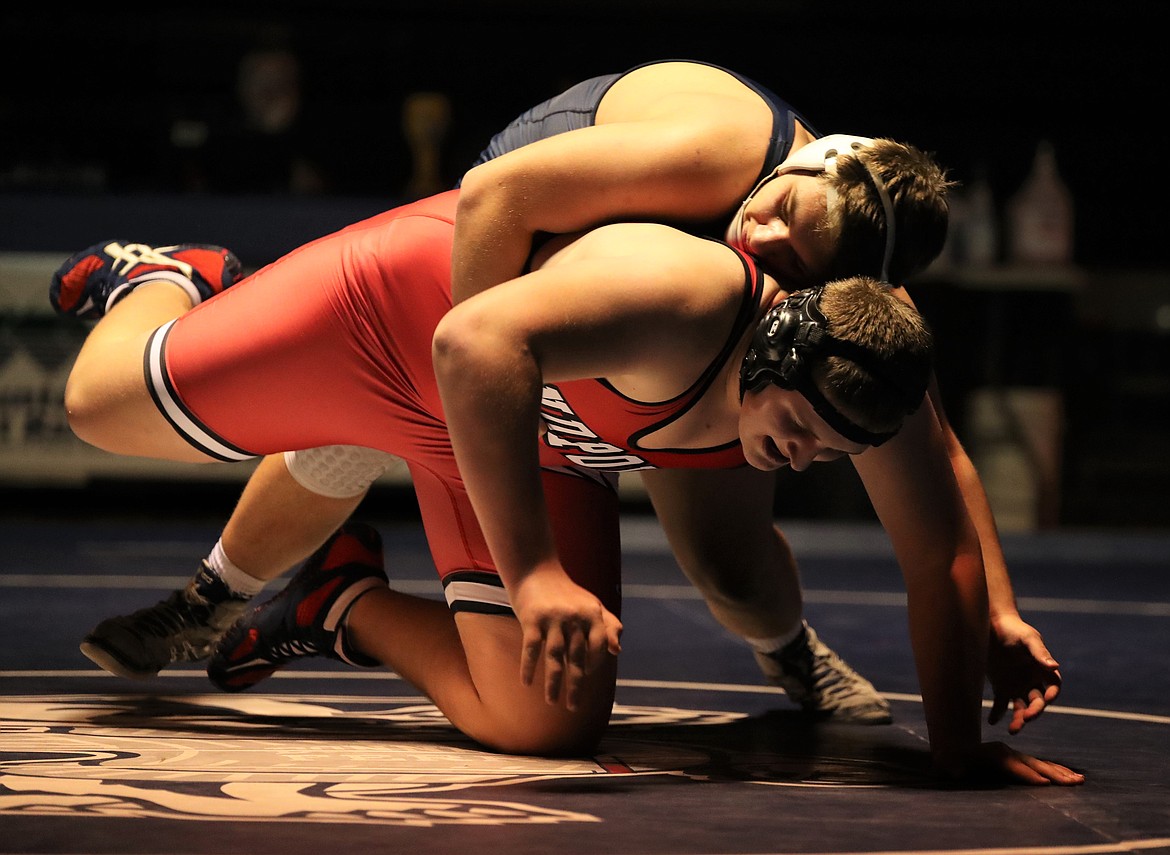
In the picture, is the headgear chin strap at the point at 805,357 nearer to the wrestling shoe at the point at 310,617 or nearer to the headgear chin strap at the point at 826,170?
the headgear chin strap at the point at 826,170

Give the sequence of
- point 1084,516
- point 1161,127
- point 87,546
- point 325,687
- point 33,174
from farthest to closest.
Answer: point 1161,127 < point 1084,516 < point 33,174 < point 87,546 < point 325,687

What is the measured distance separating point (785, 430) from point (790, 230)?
0.22 meters

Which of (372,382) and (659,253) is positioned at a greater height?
(659,253)

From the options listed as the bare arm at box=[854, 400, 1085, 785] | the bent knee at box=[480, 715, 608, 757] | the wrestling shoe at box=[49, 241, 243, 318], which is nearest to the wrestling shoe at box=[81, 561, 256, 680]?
the wrestling shoe at box=[49, 241, 243, 318]

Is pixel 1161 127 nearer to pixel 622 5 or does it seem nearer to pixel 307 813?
pixel 622 5

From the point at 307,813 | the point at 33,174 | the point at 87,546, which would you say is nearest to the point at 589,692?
the point at 307,813

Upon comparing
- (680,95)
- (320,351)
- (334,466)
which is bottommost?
(334,466)

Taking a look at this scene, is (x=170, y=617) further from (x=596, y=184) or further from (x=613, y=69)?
(x=613, y=69)

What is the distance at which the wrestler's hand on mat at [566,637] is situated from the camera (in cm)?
171

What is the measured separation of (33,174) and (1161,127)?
443cm

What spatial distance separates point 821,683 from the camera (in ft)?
8.19

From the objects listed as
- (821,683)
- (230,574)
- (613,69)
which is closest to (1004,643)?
(821,683)

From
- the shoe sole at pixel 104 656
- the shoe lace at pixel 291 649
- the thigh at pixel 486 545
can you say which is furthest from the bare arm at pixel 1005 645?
the shoe sole at pixel 104 656

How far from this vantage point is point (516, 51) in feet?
21.7
